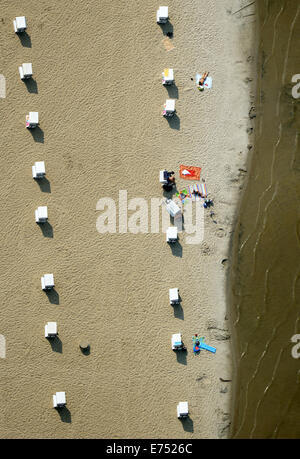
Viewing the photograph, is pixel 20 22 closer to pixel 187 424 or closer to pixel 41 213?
pixel 41 213

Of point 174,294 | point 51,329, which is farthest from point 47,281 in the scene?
point 174,294

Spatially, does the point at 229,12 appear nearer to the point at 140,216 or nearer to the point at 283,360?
the point at 140,216

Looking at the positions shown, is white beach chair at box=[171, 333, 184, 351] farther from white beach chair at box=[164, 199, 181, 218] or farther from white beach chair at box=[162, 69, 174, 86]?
white beach chair at box=[162, 69, 174, 86]

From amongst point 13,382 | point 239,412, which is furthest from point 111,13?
point 239,412

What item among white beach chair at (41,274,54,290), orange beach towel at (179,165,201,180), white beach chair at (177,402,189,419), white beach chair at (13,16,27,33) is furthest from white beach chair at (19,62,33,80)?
white beach chair at (177,402,189,419)

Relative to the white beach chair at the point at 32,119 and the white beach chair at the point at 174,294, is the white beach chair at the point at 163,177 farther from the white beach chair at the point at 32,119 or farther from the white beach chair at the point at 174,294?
the white beach chair at the point at 32,119
